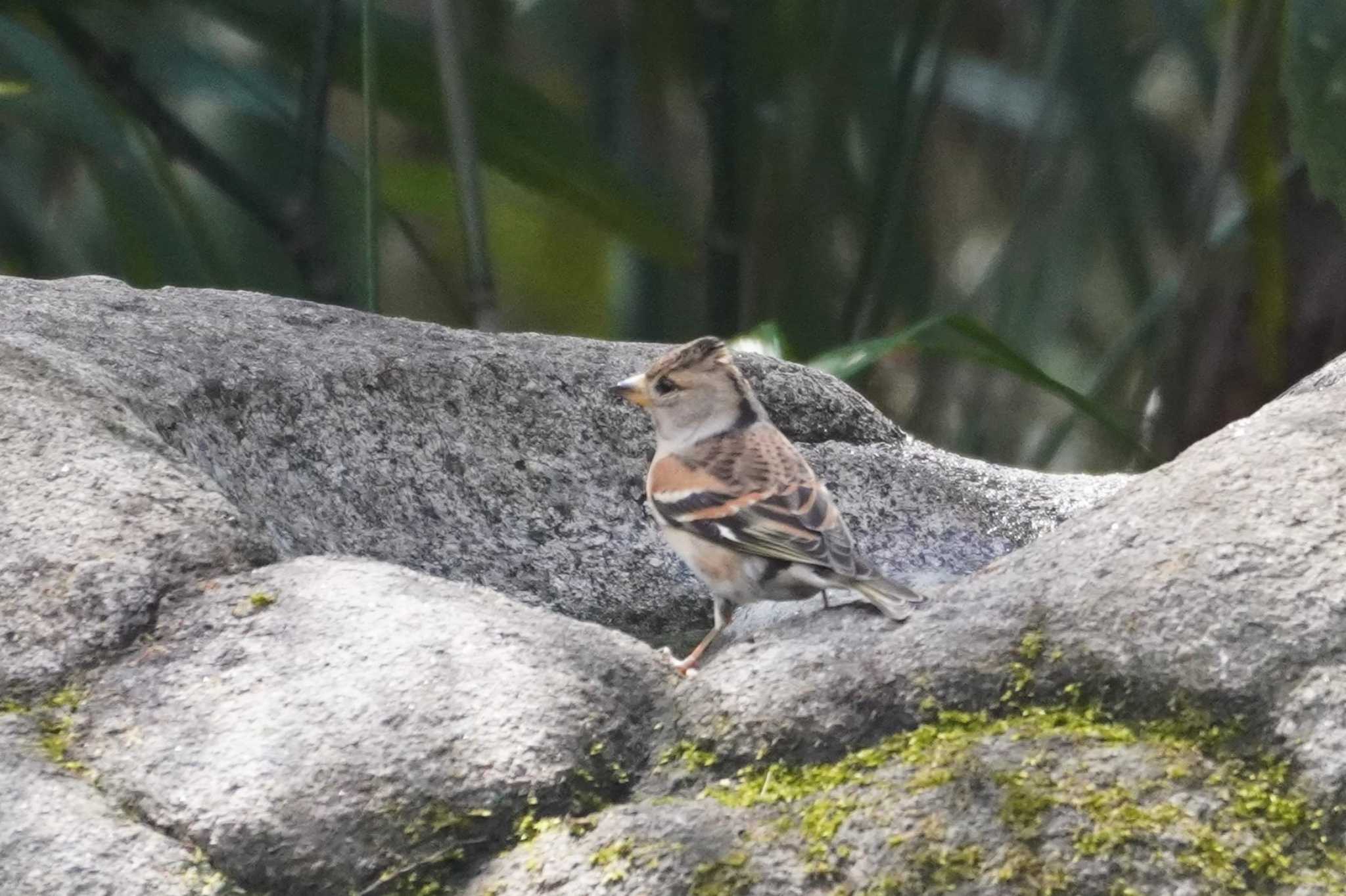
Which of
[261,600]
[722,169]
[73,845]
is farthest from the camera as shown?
[722,169]

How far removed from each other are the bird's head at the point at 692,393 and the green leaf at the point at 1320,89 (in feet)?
4.48

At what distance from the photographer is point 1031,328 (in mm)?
6891

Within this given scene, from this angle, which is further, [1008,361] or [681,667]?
[1008,361]

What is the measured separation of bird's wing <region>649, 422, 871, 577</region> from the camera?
131 inches

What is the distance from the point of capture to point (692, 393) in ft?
13.2

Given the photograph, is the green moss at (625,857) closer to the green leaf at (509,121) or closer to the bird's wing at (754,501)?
the bird's wing at (754,501)

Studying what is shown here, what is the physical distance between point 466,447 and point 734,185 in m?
3.18

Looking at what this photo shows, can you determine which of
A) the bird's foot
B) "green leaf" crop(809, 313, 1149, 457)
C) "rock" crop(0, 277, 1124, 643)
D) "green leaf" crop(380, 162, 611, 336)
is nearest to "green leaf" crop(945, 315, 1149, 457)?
"green leaf" crop(809, 313, 1149, 457)

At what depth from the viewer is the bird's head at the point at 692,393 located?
Answer: 4.02 meters

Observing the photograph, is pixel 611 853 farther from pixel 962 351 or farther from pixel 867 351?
pixel 962 351

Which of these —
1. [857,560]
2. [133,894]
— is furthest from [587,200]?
[133,894]

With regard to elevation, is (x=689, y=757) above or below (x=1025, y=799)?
below

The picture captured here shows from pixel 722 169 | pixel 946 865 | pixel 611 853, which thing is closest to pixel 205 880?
pixel 611 853

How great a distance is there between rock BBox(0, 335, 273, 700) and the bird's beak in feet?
3.88
